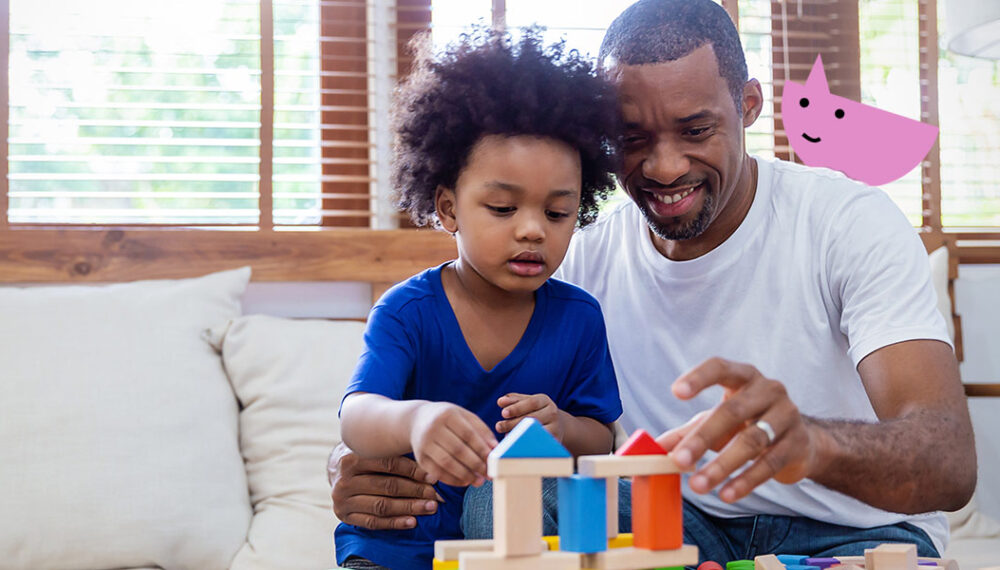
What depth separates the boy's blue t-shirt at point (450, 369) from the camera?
1172 mm

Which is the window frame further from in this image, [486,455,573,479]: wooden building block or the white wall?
[486,455,573,479]: wooden building block

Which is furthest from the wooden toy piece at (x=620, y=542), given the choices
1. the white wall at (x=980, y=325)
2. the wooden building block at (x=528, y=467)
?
the white wall at (x=980, y=325)

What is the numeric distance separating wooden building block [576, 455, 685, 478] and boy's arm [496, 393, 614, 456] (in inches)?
10.6

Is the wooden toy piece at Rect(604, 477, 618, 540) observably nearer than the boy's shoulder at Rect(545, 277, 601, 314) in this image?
Yes

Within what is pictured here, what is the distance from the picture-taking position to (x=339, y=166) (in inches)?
95.8

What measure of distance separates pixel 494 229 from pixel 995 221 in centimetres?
210

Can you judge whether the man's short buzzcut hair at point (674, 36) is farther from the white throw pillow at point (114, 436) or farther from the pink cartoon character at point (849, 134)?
the pink cartoon character at point (849, 134)

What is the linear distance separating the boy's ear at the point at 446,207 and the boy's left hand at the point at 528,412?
0.93 feet

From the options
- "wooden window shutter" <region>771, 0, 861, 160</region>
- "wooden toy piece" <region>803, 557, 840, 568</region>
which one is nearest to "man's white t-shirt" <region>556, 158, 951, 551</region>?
"wooden toy piece" <region>803, 557, 840, 568</region>

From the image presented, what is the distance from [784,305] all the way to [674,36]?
1.36 ft

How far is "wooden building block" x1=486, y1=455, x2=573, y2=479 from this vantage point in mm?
726

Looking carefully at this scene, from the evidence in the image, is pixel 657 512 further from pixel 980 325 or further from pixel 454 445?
pixel 980 325

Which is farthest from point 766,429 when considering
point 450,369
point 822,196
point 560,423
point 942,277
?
point 942,277

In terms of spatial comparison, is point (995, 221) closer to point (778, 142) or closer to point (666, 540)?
point (778, 142)
